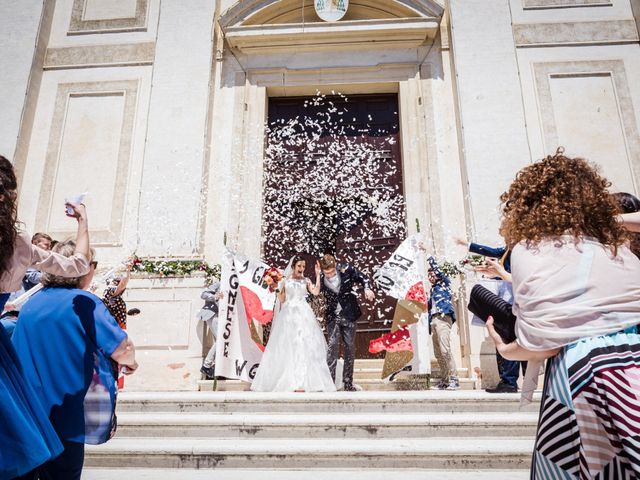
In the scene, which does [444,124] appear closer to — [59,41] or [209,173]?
[209,173]

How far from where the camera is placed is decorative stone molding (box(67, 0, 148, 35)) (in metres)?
10.2

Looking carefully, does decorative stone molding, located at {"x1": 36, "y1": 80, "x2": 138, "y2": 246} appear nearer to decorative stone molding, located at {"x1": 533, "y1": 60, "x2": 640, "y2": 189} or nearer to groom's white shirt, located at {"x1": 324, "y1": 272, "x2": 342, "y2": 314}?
groom's white shirt, located at {"x1": 324, "y1": 272, "x2": 342, "y2": 314}

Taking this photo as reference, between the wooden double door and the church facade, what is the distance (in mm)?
277

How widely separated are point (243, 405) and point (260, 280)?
8.23 ft

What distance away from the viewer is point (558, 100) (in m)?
9.02

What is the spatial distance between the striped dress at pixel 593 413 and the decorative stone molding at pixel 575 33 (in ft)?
30.8

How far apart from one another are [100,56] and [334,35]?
4.85 meters

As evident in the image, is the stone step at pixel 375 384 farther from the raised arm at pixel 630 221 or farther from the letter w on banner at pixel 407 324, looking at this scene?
the raised arm at pixel 630 221

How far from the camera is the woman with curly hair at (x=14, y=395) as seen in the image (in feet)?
4.89

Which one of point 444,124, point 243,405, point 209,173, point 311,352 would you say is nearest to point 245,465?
point 243,405

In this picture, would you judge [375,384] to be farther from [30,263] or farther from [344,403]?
[30,263]

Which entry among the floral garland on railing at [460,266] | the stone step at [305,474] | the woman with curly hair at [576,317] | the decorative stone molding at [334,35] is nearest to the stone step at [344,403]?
the stone step at [305,474]

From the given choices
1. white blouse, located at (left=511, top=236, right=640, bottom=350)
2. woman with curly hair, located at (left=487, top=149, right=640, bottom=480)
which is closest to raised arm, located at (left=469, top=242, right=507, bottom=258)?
woman with curly hair, located at (left=487, top=149, right=640, bottom=480)

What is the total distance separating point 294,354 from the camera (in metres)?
6.17
